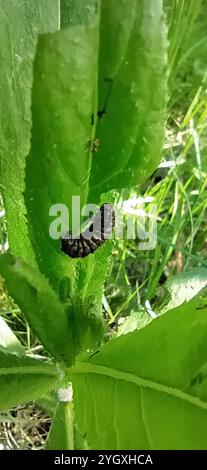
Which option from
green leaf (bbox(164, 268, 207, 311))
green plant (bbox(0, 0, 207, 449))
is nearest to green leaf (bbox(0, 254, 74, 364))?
green plant (bbox(0, 0, 207, 449))

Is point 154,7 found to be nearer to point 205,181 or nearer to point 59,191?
point 59,191

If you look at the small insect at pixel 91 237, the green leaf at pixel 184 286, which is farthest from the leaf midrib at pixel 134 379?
the green leaf at pixel 184 286

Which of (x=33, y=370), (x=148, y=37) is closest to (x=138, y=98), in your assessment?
(x=148, y=37)

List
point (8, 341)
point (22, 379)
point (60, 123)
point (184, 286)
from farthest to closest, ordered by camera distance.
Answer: point (184, 286) → point (8, 341) → point (22, 379) → point (60, 123)

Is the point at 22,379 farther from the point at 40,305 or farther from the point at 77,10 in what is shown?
the point at 77,10

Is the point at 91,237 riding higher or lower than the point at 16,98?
lower

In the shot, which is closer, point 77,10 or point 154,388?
point 154,388

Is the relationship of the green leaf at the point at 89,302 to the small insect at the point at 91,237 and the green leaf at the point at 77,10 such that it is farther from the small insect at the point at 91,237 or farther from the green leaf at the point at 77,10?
the green leaf at the point at 77,10

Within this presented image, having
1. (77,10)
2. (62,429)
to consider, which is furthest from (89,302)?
(77,10)
